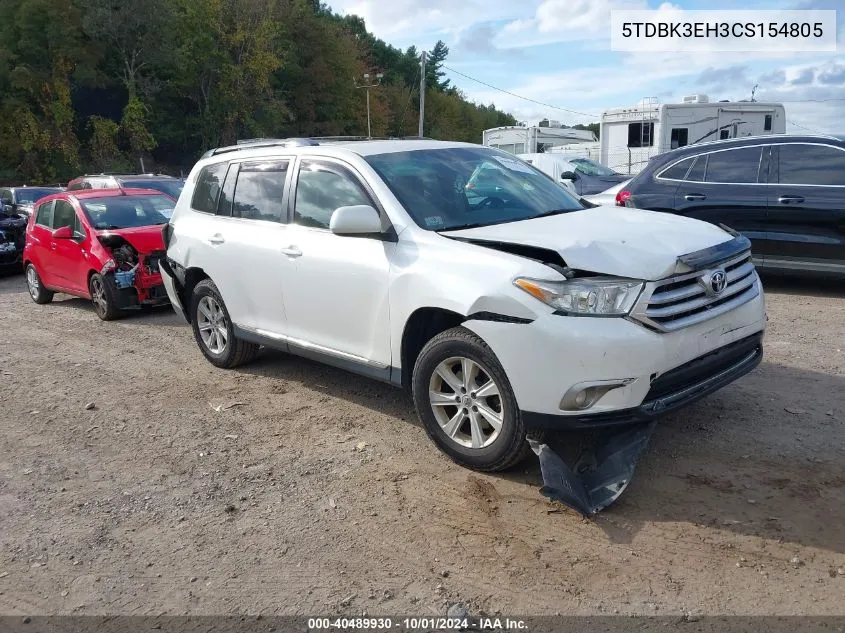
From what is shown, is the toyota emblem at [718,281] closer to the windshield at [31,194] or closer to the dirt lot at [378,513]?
the dirt lot at [378,513]

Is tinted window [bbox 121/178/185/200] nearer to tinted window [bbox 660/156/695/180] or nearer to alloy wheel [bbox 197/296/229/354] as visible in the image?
alloy wheel [bbox 197/296/229/354]

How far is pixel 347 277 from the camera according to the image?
490cm

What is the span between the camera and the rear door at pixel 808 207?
7.93 metres

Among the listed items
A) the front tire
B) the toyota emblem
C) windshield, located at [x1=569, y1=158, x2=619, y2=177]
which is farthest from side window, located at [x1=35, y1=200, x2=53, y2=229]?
windshield, located at [x1=569, y1=158, x2=619, y2=177]

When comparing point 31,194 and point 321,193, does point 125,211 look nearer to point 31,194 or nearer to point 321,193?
point 321,193

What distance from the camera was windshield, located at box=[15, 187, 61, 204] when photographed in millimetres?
17625

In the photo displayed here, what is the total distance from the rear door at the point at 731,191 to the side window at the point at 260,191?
16.9 ft

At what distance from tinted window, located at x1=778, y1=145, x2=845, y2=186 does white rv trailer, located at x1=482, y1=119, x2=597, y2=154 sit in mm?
18421

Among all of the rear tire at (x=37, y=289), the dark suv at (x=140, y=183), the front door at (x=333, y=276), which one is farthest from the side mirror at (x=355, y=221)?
the dark suv at (x=140, y=183)

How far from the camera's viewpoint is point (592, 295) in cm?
378

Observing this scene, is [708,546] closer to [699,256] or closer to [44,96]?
[699,256]

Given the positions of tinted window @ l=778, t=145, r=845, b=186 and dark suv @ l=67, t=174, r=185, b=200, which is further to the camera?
dark suv @ l=67, t=174, r=185, b=200

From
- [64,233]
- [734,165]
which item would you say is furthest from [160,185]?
[734,165]

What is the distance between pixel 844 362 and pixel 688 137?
1571 centimetres
